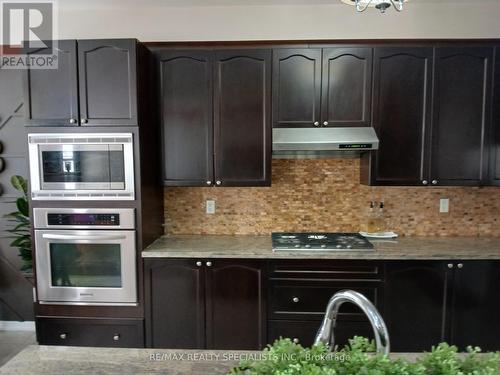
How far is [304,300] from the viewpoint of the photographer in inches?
90.7

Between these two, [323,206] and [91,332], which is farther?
[323,206]

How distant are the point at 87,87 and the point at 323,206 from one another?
2063 mm

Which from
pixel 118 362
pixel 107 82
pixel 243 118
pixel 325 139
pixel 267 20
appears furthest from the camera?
pixel 267 20

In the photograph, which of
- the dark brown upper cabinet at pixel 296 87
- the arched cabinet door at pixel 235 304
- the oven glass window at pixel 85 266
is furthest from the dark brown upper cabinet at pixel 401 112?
the oven glass window at pixel 85 266

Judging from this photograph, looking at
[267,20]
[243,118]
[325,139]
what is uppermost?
[267,20]

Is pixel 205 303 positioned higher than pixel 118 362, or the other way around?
pixel 118 362

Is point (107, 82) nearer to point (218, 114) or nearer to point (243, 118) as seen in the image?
point (218, 114)

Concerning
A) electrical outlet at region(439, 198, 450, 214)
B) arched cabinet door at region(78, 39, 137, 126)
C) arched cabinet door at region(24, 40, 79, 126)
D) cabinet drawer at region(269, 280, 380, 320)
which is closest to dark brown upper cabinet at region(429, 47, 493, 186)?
electrical outlet at region(439, 198, 450, 214)

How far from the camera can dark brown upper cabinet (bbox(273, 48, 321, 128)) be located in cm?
244

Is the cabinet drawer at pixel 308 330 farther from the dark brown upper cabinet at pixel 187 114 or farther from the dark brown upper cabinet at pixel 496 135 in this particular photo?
the dark brown upper cabinet at pixel 496 135

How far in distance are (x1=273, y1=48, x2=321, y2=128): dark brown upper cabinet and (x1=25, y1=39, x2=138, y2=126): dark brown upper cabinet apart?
3.41ft

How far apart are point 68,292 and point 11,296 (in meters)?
1.39

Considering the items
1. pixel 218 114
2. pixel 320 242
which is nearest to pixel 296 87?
pixel 218 114

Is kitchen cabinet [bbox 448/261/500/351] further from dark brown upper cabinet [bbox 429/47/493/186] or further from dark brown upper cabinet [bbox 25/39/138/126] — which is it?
dark brown upper cabinet [bbox 25/39/138/126]
